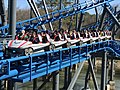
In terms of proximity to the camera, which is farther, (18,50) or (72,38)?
(72,38)

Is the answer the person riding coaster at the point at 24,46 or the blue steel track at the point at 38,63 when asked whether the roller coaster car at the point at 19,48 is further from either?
the blue steel track at the point at 38,63

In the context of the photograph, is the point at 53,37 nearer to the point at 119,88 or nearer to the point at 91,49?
the point at 91,49

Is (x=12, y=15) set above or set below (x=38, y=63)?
above

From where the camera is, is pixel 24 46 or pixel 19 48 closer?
pixel 19 48

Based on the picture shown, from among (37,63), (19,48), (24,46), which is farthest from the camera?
(37,63)

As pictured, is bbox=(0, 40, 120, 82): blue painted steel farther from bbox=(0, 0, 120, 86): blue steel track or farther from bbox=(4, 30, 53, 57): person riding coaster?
bbox=(4, 30, 53, 57): person riding coaster

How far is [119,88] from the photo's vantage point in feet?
76.4

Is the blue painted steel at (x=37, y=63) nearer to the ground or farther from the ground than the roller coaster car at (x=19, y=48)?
nearer to the ground

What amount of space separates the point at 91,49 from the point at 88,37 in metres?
1.23

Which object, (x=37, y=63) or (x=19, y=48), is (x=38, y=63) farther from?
(x=19, y=48)

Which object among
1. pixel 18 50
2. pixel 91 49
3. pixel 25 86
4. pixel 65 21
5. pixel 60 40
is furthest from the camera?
pixel 65 21

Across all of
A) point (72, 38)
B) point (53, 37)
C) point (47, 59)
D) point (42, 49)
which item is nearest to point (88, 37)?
point (72, 38)

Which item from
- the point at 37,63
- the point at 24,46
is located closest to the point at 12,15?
the point at 24,46

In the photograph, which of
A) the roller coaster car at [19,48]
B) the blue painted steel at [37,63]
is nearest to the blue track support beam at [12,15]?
the roller coaster car at [19,48]
